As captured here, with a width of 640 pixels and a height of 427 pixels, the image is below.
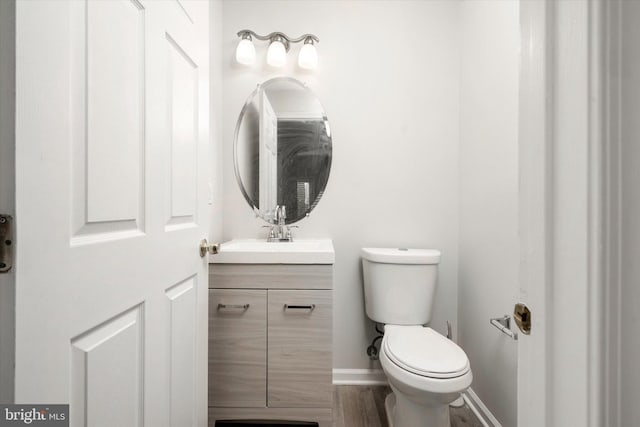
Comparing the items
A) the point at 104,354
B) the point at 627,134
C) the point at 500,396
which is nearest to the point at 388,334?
the point at 500,396

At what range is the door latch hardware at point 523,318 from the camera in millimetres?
419

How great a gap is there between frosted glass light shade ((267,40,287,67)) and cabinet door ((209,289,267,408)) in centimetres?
122

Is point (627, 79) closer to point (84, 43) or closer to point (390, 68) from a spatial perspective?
point (84, 43)

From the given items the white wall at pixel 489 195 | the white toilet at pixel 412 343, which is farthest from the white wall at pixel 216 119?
the white wall at pixel 489 195

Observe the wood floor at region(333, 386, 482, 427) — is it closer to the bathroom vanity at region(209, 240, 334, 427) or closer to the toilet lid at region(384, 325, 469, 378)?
the bathroom vanity at region(209, 240, 334, 427)

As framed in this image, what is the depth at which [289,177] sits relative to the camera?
1.84m

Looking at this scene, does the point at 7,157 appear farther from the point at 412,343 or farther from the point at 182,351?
the point at 412,343

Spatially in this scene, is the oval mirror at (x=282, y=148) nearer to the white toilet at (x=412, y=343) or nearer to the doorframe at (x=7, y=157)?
the white toilet at (x=412, y=343)

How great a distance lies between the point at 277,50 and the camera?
174cm

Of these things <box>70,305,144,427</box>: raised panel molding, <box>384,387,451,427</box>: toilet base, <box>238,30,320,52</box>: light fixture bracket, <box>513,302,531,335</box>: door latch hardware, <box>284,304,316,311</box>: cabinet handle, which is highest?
<box>238,30,320,52</box>: light fixture bracket

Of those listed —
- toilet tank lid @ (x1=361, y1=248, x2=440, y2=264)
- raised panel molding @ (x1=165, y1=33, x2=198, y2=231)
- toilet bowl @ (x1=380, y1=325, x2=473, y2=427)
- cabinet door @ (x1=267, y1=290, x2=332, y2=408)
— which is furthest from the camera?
toilet tank lid @ (x1=361, y1=248, x2=440, y2=264)

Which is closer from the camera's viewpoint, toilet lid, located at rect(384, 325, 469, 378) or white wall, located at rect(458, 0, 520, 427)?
toilet lid, located at rect(384, 325, 469, 378)

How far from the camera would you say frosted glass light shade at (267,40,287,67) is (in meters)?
1.74
